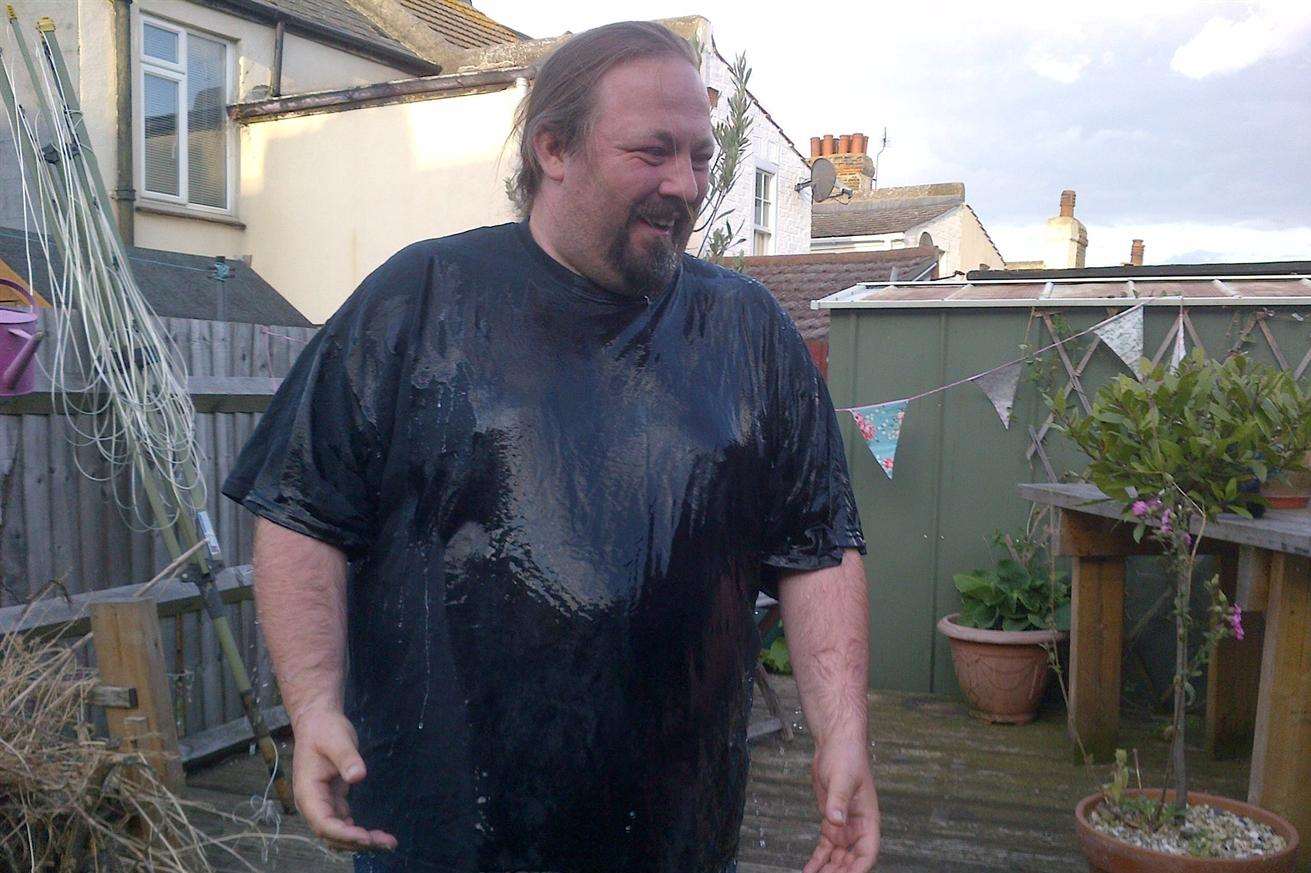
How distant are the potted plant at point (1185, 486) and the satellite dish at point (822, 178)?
1096 cm

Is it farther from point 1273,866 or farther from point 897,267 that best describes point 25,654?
point 897,267

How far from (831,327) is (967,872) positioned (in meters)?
3.21

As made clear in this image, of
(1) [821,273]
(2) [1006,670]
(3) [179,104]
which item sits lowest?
(2) [1006,670]

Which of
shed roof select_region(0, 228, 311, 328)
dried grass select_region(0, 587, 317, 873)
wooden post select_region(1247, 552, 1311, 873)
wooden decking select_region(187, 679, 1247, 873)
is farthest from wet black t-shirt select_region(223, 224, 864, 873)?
shed roof select_region(0, 228, 311, 328)

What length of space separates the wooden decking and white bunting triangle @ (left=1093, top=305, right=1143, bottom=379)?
69.5 inches

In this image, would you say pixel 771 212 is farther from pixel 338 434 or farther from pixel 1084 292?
pixel 338 434

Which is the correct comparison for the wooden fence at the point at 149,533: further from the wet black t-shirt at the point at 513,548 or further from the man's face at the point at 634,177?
the man's face at the point at 634,177

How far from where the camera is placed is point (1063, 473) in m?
5.70

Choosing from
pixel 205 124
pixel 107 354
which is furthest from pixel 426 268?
pixel 205 124

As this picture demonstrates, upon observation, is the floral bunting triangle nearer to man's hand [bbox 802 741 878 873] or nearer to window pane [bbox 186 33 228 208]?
man's hand [bbox 802 741 878 873]

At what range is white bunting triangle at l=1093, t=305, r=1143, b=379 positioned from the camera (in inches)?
216

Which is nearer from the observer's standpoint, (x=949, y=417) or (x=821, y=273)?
(x=949, y=417)

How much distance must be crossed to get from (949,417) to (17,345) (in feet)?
13.8

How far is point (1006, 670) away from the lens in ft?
17.6
